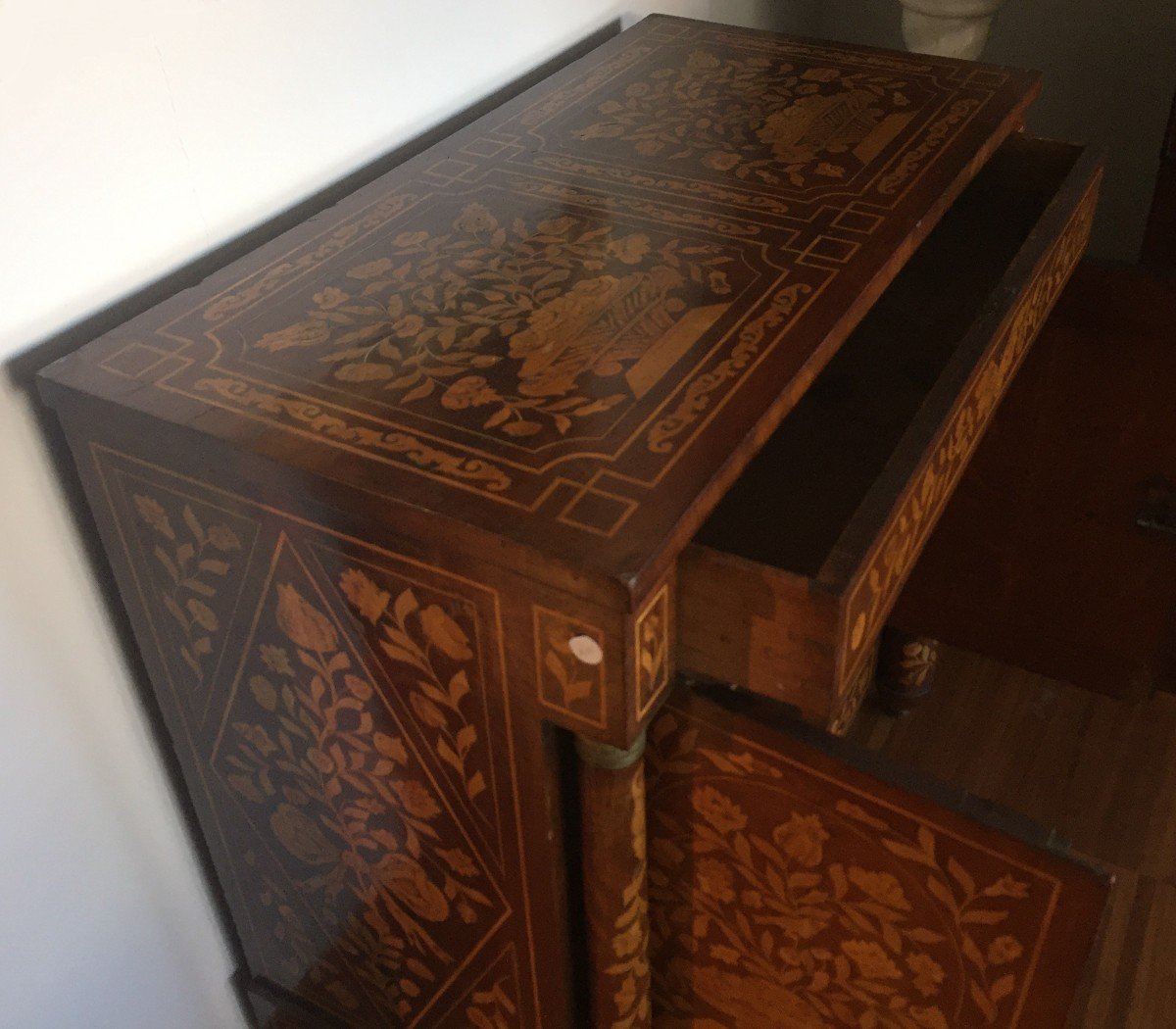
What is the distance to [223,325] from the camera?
71 centimetres

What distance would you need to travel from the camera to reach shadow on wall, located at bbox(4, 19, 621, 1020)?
693 mm

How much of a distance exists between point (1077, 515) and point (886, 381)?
0.43 m

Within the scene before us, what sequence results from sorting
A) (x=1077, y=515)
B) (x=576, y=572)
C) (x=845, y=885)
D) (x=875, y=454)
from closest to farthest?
(x=576, y=572) < (x=845, y=885) < (x=875, y=454) < (x=1077, y=515)

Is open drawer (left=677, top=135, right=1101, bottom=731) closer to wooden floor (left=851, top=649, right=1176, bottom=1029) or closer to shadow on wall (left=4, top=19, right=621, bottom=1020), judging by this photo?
shadow on wall (left=4, top=19, right=621, bottom=1020)

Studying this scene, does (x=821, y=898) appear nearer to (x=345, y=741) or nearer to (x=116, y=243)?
(x=345, y=741)

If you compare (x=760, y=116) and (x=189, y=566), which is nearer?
(x=189, y=566)

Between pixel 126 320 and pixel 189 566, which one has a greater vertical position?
pixel 126 320

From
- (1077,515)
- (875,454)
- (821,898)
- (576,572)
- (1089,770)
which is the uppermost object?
(576,572)

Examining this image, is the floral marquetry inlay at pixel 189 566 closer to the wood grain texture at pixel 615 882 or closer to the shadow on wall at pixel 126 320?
the shadow on wall at pixel 126 320

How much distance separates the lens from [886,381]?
0.87 meters

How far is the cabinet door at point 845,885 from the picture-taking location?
63 centimetres

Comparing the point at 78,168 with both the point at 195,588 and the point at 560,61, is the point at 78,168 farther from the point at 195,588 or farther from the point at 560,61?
the point at 560,61

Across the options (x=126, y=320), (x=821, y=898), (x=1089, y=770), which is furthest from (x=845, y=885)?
(x=1089, y=770)

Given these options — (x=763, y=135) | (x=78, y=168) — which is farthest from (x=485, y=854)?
(x=763, y=135)
